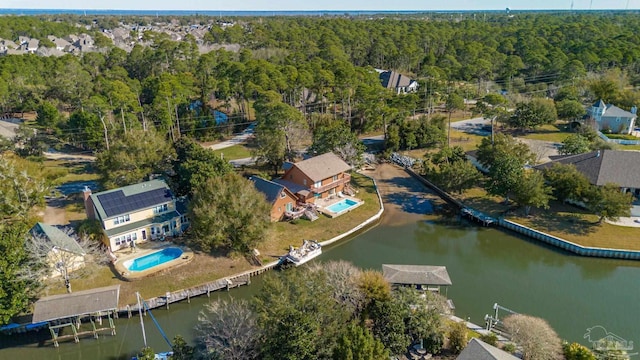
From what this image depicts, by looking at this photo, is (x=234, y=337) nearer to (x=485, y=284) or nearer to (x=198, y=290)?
(x=198, y=290)

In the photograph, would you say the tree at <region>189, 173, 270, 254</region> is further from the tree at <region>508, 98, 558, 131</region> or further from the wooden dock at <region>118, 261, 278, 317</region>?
the tree at <region>508, 98, 558, 131</region>

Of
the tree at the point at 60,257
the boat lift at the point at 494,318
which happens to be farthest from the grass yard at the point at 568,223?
the tree at the point at 60,257

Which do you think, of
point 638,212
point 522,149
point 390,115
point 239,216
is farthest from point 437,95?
point 239,216

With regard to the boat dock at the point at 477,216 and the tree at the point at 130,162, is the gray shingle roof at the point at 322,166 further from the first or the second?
the tree at the point at 130,162

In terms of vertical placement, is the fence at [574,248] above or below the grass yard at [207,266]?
above

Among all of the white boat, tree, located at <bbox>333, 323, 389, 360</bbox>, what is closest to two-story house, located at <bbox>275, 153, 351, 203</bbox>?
the white boat

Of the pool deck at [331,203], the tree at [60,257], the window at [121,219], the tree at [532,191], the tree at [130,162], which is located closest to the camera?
the tree at [60,257]

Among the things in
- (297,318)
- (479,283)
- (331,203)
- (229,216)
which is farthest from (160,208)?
(479,283)
